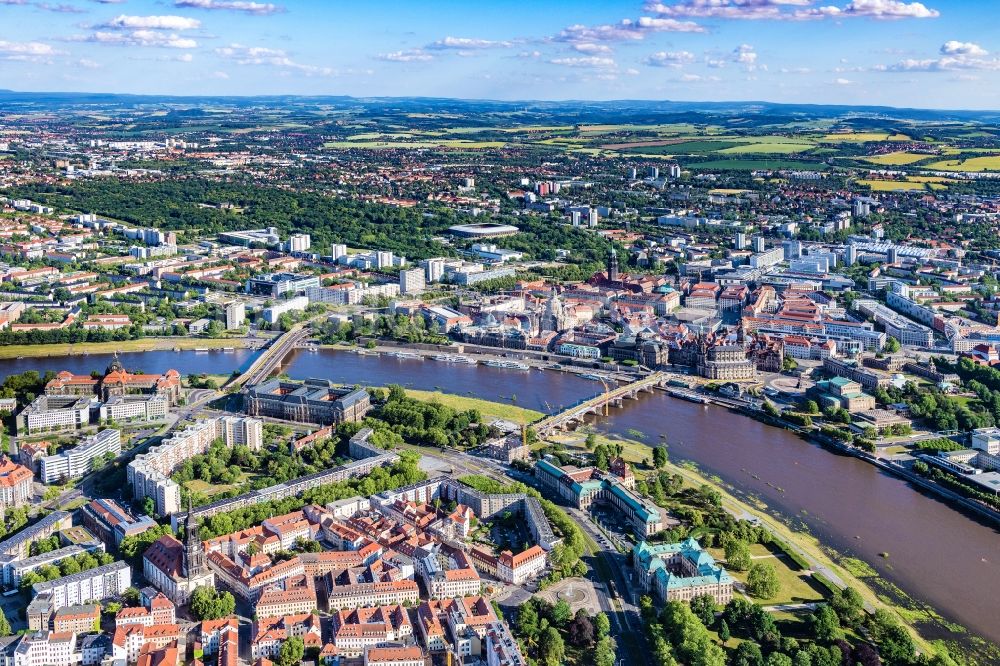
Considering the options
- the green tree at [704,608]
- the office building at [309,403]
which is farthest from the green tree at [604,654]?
the office building at [309,403]

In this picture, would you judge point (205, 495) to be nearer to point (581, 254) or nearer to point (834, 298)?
point (834, 298)

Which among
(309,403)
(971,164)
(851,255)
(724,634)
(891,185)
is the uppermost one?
(971,164)

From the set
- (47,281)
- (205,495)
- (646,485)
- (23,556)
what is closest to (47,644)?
(23,556)

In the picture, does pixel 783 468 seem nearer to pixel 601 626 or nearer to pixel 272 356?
pixel 601 626

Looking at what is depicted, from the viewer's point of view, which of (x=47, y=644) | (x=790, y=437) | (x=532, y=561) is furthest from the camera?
(x=790, y=437)

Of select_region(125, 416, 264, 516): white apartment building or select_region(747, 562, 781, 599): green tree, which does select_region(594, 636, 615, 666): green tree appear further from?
select_region(125, 416, 264, 516): white apartment building

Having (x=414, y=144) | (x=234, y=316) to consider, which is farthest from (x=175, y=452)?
(x=414, y=144)
